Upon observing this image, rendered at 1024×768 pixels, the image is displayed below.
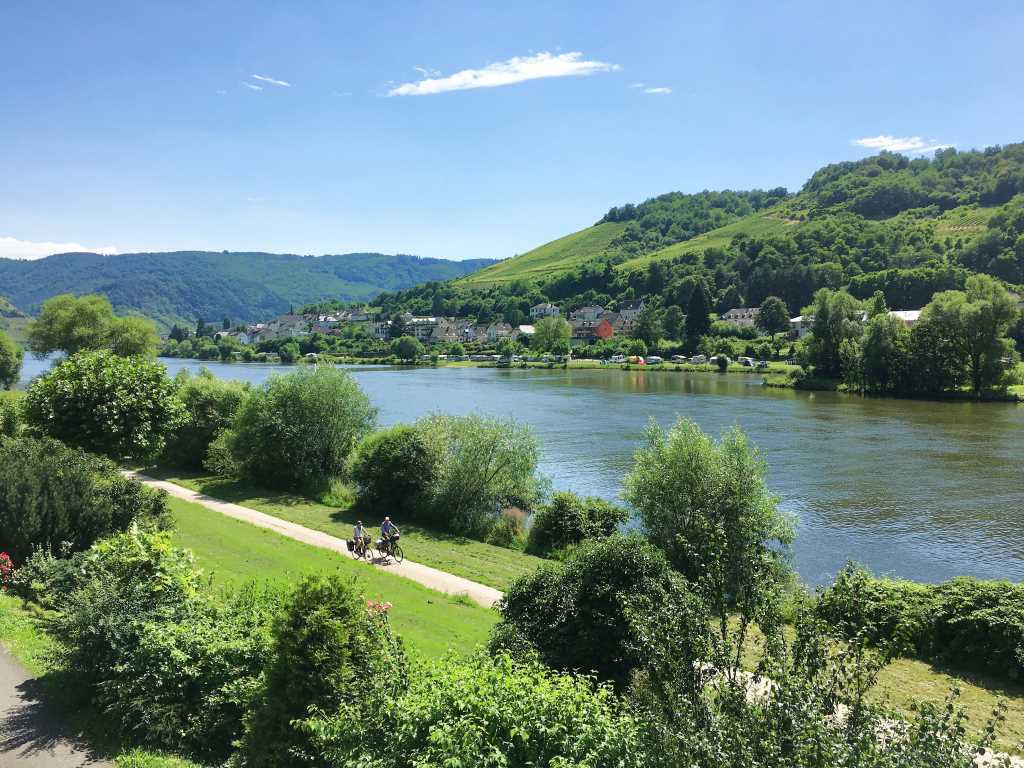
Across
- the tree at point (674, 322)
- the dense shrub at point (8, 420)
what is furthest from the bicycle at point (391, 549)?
the tree at point (674, 322)

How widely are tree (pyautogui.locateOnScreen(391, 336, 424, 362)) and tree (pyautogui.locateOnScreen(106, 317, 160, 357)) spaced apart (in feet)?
231

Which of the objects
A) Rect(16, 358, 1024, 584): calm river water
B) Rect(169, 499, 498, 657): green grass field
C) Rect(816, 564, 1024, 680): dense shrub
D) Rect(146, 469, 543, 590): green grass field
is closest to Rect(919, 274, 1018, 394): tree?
Rect(16, 358, 1024, 584): calm river water

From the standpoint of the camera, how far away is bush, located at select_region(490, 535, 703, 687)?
11.5 metres

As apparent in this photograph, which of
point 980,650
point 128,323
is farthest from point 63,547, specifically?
point 128,323

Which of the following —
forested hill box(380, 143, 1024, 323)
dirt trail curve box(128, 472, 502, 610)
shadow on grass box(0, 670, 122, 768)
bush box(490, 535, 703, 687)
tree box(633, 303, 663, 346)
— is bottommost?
dirt trail curve box(128, 472, 502, 610)

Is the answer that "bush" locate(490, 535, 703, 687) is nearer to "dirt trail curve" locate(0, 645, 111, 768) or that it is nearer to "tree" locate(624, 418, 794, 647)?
"dirt trail curve" locate(0, 645, 111, 768)

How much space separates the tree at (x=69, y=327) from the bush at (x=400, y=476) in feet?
167

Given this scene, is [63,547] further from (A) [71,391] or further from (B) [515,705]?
(B) [515,705]

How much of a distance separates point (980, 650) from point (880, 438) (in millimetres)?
38566

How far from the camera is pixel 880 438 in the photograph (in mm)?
49375

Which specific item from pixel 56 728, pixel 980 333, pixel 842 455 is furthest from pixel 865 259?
pixel 56 728

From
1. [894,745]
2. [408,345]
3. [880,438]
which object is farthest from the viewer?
[408,345]

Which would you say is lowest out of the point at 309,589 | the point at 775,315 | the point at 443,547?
the point at 443,547

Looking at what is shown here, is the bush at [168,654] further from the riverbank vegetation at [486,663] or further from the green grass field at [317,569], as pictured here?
the green grass field at [317,569]
